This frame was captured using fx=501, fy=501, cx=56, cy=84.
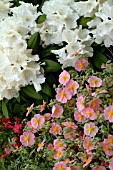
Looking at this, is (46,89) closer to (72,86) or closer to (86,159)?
(72,86)

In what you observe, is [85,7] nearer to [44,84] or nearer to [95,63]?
[95,63]

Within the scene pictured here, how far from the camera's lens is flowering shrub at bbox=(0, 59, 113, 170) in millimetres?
2328

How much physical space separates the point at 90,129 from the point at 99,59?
2.03 ft

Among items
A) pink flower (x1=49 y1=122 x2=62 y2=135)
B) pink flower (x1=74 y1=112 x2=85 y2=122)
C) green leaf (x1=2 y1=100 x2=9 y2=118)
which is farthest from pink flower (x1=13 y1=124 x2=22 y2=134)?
pink flower (x1=74 y1=112 x2=85 y2=122)

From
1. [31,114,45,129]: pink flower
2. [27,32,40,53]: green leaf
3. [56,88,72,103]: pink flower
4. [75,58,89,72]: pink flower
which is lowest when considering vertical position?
[31,114,45,129]: pink flower

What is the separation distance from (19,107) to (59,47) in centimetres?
42

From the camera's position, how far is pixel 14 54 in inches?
110

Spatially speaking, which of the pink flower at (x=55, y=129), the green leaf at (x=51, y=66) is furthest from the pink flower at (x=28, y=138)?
the green leaf at (x=51, y=66)

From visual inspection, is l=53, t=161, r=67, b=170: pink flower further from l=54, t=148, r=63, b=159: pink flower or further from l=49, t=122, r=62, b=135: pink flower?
l=49, t=122, r=62, b=135: pink flower

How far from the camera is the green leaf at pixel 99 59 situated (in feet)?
9.35

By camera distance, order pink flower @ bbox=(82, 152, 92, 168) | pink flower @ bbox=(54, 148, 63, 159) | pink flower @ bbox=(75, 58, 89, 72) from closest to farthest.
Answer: pink flower @ bbox=(82, 152, 92, 168), pink flower @ bbox=(54, 148, 63, 159), pink flower @ bbox=(75, 58, 89, 72)

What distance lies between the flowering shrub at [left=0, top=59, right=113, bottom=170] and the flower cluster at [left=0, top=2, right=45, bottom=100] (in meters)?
0.28

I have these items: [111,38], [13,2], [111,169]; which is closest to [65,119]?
[111,169]

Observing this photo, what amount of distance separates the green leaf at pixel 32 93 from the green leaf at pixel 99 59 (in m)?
0.37
